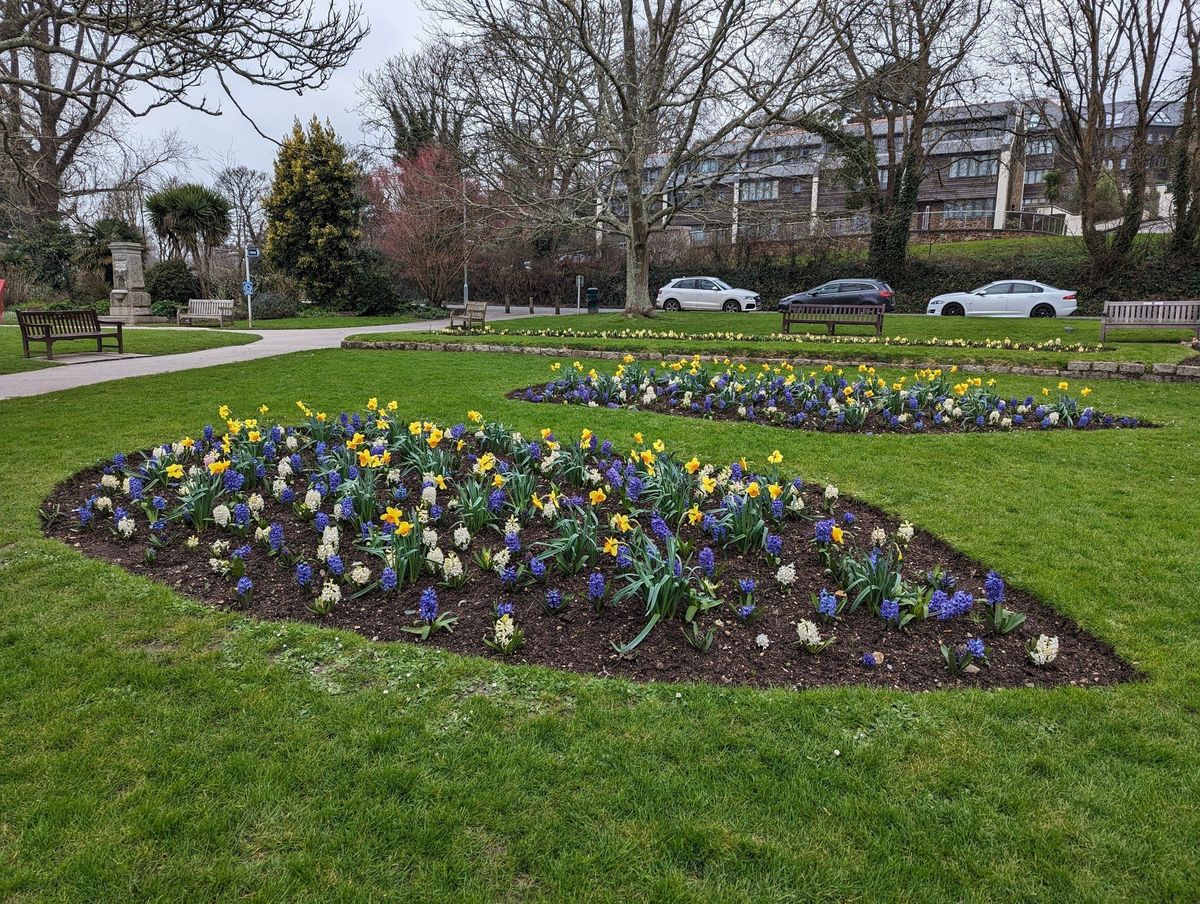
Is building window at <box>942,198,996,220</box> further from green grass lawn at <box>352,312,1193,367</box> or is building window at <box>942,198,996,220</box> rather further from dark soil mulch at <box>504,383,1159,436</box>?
dark soil mulch at <box>504,383,1159,436</box>

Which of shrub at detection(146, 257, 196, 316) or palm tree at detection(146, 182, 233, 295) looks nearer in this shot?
shrub at detection(146, 257, 196, 316)

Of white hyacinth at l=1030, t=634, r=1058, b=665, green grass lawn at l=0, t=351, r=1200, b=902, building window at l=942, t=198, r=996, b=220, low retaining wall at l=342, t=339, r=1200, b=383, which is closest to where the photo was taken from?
→ green grass lawn at l=0, t=351, r=1200, b=902

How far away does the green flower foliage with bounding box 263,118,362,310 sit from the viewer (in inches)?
1119

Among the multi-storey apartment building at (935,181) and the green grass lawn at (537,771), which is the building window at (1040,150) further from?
the green grass lawn at (537,771)

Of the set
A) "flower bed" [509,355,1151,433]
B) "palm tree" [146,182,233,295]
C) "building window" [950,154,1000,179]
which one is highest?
"building window" [950,154,1000,179]

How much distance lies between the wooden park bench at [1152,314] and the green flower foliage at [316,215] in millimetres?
25055

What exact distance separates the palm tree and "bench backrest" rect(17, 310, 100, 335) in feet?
51.9

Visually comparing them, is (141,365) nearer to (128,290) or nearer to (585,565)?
(585,565)

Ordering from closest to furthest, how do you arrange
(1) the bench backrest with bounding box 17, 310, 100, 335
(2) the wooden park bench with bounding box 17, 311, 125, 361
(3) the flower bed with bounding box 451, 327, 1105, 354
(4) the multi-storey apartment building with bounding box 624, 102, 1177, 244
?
1. (2) the wooden park bench with bounding box 17, 311, 125, 361
2. (1) the bench backrest with bounding box 17, 310, 100, 335
3. (3) the flower bed with bounding box 451, 327, 1105, 354
4. (4) the multi-storey apartment building with bounding box 624, 102, 1177, 244

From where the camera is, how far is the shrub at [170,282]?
2778 centimetres

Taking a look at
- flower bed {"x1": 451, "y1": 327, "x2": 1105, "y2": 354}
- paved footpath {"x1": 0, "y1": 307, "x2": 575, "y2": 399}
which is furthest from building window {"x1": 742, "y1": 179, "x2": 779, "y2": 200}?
paved footpath {"x1": 0, "y1": 307, "x2": 575, "y2": 399}

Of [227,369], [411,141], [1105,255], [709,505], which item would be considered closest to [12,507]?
[709,505]

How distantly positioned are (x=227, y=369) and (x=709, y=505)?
379 inches

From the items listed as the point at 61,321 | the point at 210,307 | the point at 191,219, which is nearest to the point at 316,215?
the point at 191,219
